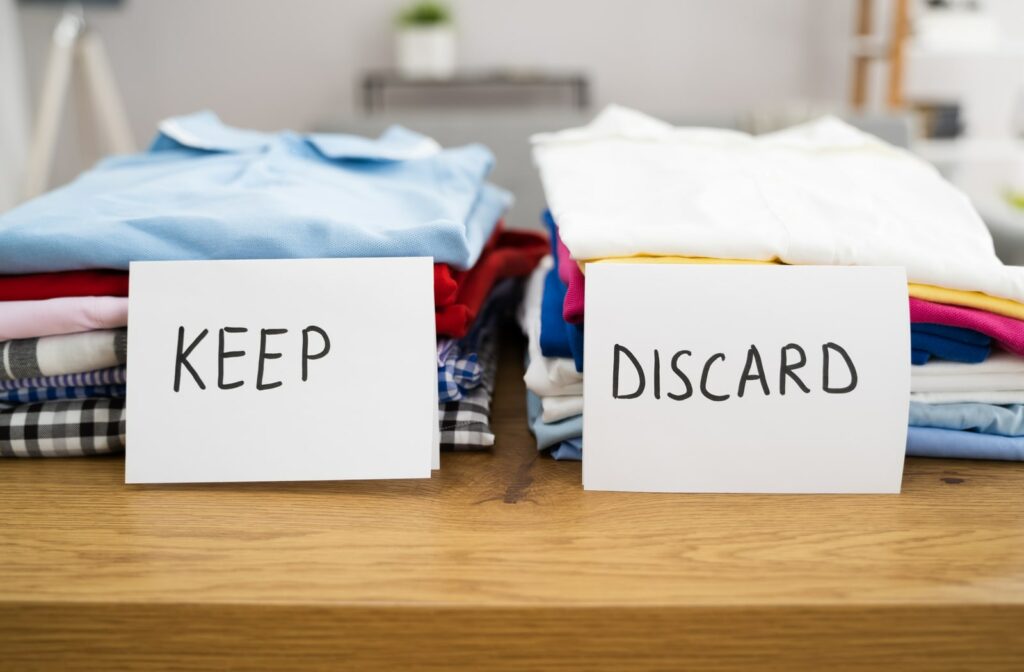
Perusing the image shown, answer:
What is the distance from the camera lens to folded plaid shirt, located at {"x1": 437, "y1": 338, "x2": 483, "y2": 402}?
568 millimetres

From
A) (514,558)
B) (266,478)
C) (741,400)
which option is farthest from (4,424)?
(741,400)

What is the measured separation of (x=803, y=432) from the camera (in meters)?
0.51

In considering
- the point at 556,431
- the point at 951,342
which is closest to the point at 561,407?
the point at 556,431

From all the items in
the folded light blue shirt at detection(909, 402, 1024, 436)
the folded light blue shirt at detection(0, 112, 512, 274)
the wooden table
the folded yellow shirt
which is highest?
the folded light blue shirt at detection(0, 112, 512, 274)

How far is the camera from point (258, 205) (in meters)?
0.60

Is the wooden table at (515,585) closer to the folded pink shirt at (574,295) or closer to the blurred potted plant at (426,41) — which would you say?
the folded pink shirt at (574,295)

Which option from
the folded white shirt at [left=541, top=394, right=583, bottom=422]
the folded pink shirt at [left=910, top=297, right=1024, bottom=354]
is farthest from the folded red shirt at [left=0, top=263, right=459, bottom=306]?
the folded pink shirt at [left=910, top=297, right=1024, bottom=354]

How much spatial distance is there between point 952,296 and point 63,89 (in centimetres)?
291

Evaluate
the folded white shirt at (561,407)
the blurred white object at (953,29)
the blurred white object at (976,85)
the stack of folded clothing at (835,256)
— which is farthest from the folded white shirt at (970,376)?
the blurred white object at (976,85)

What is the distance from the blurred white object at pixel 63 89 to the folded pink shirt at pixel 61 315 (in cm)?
211

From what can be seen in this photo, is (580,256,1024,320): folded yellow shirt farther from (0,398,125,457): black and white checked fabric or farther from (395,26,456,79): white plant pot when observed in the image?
(395,26,456,79): white plant pot

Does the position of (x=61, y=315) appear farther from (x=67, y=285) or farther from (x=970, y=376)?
(x=970, y=376)

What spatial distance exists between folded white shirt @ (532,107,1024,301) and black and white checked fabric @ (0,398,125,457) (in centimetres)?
32

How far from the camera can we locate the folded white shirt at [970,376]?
0.55 metres
